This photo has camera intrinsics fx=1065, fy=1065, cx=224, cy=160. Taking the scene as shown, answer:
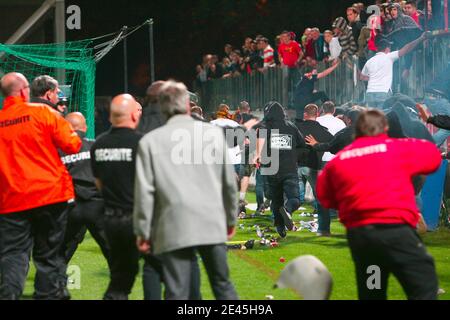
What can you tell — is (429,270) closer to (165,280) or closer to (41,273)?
(165,280)

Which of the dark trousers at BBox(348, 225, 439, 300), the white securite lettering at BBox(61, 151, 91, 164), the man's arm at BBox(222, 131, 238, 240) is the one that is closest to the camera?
the dark trousers at BBox(348, 225, 439, 300)

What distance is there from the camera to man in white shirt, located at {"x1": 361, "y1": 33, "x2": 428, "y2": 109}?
755 inches

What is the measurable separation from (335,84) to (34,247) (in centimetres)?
1520

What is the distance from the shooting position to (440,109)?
57.3 ft

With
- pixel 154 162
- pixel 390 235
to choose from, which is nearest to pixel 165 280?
pixel 154 162

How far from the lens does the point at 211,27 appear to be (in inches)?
1676

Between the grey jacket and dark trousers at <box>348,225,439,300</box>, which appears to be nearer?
dark trousers at <box>348,225,439,300</box>

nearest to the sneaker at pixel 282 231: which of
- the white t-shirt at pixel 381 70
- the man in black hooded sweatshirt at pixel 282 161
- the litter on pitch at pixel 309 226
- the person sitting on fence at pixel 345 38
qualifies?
the man in black hooded sweatshirt at pixel 282 161

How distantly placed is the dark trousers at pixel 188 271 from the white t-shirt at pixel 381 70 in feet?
40.0

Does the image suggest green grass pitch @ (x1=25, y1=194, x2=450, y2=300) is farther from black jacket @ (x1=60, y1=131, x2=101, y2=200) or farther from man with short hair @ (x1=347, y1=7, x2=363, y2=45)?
man with short hair @ (x1=347, y1=7, x2=363, y2=45)

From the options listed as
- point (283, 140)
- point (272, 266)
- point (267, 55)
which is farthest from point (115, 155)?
point (267, 55)

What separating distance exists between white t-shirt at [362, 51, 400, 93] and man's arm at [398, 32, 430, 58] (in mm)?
98

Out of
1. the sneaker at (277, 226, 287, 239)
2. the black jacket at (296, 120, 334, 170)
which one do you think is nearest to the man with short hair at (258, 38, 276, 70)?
the black jacket at (296, 120, 334, 170)
